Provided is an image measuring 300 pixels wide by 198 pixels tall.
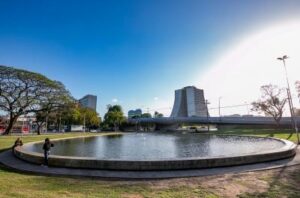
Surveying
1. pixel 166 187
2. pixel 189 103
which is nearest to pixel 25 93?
pixel 166 187

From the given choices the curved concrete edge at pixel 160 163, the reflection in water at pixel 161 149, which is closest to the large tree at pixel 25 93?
the reflection in water at pixel 161 149

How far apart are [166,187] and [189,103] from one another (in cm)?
13599

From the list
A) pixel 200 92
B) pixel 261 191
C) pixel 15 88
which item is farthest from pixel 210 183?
pixel 200 92

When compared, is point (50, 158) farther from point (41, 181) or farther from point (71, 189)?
point (71, 189)

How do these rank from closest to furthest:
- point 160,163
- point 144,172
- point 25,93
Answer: point 144,172, point 160,163, point 25,93

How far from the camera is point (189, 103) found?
142000 millimetres

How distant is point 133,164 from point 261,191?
6294 mm

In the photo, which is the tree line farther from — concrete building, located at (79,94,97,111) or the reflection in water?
concrete building, located at (79,94,97,111)

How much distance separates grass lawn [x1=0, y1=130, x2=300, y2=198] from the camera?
7480mm

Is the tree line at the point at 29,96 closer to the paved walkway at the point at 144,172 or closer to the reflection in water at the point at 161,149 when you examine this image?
the reflection in water at the point at 161,149

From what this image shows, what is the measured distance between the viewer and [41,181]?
9492mm

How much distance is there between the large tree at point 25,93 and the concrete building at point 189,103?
97994 mm

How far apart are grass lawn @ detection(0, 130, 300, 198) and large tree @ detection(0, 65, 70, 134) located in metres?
38.4

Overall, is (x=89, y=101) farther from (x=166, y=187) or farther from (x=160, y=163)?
(x=166, y=187)
